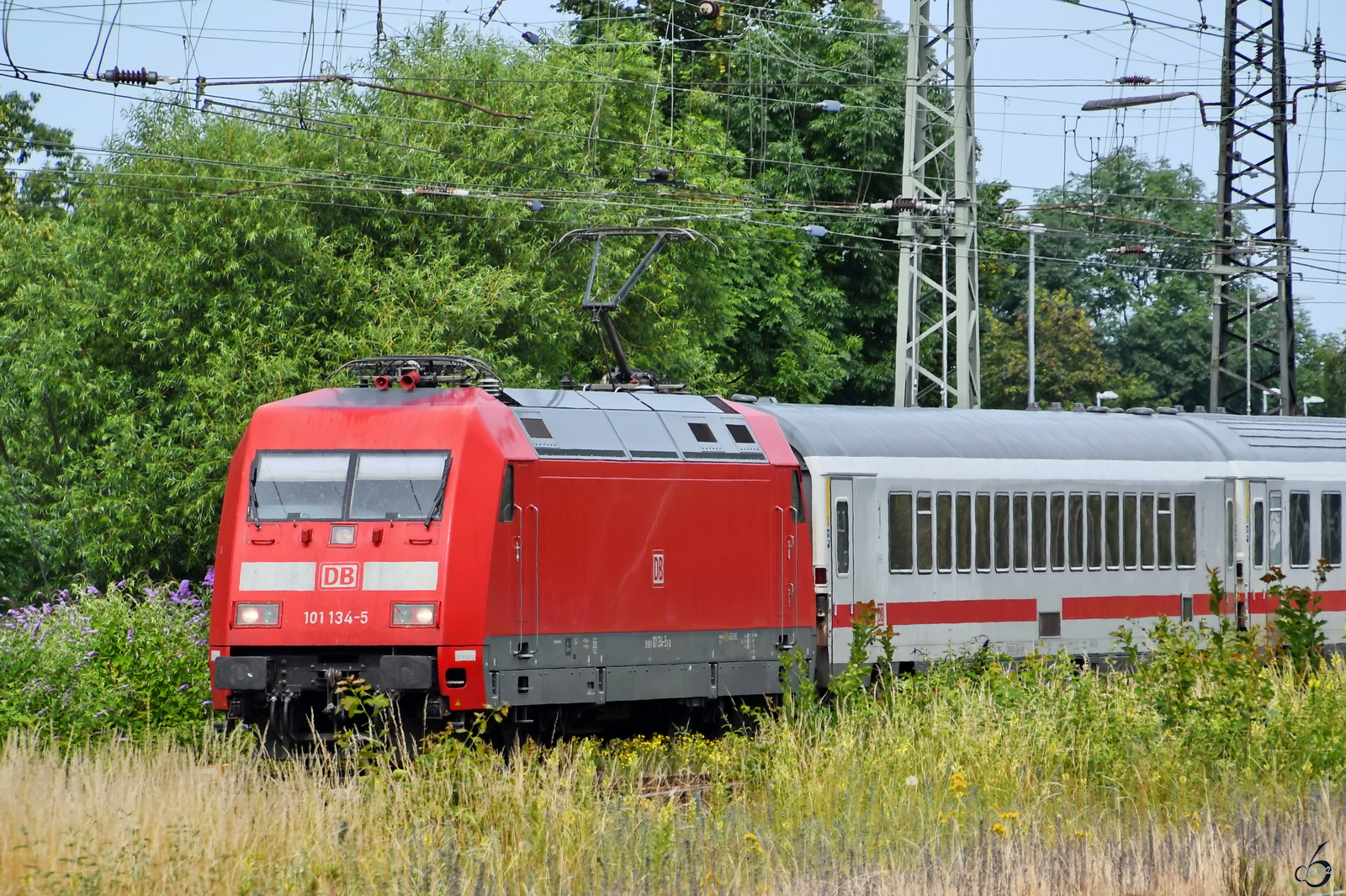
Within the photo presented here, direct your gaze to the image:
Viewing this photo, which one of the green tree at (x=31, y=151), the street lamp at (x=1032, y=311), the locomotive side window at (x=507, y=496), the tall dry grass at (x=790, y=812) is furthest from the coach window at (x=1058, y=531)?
the green tree at (x=31, y=151)

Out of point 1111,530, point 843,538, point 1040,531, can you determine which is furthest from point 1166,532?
point 843,538

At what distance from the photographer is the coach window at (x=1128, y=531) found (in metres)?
21.3

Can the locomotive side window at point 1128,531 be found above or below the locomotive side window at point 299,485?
below

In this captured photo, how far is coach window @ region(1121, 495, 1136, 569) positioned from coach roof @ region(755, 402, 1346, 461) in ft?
1.78

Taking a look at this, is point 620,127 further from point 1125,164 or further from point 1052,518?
point 1125,164

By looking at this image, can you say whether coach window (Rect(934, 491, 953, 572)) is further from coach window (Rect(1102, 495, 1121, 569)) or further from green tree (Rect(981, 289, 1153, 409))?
green tree (Rect(981, 289, 1153, 409))

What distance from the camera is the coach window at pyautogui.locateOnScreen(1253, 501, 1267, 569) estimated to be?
22.7 meters

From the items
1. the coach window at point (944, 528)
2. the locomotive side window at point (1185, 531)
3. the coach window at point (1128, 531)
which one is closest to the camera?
the coach window at point (944, 528)

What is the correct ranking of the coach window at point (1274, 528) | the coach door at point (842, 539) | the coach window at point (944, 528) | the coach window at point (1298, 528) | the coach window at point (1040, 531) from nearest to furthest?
the coach door at point (842, 539) < the coach window at point (944, 528) < the coach window at point (1040, 531) < the coach window at point (1274, 528) < the coach window at point (1298, 528)

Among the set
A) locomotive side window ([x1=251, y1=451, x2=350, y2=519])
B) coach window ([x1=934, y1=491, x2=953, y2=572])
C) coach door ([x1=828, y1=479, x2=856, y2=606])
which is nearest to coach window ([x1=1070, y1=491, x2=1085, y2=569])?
coach window ([x1=934, y1=491, x2=953, y2=572])

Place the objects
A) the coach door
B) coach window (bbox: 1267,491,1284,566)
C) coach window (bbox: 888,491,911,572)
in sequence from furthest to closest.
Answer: coach window (bbox: 1267,491,1284,566), coach window (bbox: 888,491,911,572), the coach door

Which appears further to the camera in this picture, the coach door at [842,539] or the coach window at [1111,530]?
the coach window at [1111,530]

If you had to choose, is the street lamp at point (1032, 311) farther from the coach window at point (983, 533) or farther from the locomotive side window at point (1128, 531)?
the coach window at point (983, 533)

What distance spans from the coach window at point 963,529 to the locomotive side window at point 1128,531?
104 inches
